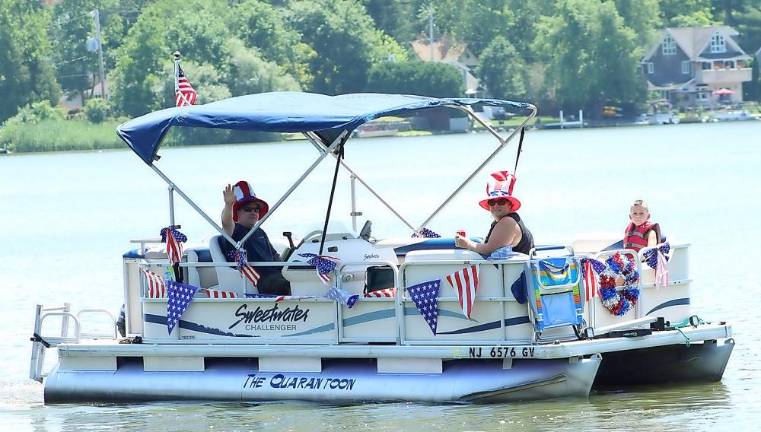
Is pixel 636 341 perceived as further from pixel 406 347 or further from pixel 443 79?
pixel 443 79

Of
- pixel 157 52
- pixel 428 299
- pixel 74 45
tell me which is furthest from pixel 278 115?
pixel 74 45

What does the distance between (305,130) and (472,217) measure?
25.2 m

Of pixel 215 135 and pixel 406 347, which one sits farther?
pixel 215 135

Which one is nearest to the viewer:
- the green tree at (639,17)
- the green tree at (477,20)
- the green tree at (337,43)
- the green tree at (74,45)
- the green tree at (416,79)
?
the green tree at (416,79)

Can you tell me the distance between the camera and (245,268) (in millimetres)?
13859

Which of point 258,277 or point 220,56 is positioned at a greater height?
point 220,56

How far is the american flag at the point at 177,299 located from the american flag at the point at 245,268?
0.45 metres

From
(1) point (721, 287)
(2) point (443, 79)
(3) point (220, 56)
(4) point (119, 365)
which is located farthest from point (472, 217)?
(2) point (443, 79)

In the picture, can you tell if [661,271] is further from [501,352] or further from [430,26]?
[430,26]

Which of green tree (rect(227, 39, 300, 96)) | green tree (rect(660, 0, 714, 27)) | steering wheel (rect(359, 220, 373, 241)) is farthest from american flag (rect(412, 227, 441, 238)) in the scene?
green tree (rect(660, 0, 714, 27))

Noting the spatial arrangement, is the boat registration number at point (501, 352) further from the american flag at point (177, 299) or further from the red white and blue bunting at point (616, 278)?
the american flag at point (177, 299)

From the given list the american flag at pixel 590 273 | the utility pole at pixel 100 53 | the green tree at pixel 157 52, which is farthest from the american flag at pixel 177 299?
the utility pole at pixel 100 53

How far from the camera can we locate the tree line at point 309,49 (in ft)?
344

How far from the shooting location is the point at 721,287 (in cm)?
2334
